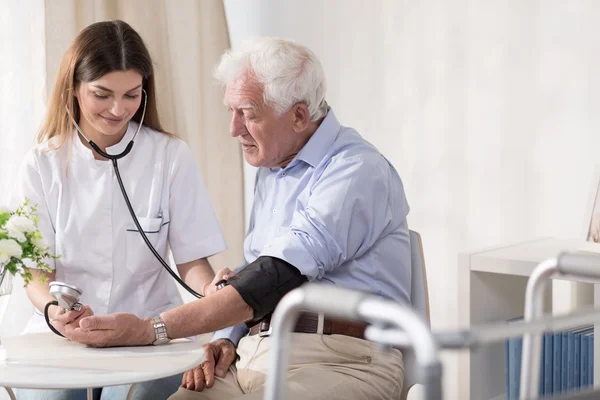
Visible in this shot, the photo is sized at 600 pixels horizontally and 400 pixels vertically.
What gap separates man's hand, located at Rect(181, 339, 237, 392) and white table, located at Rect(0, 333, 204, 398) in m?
0.11

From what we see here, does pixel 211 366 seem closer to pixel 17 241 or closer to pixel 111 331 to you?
pixel 111 331

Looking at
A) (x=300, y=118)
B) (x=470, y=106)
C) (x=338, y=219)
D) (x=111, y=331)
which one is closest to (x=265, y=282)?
(x=338, y=219)

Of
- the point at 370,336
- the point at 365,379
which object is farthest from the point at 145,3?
the point at 370,336

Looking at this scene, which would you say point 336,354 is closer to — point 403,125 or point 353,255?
point 353,255

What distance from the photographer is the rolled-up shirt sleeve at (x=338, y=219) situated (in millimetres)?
1745

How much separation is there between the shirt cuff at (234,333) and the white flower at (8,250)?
0.56 metres

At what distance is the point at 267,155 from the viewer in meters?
1.96

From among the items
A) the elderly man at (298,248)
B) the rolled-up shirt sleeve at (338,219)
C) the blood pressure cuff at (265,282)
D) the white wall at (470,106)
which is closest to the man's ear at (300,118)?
the elderly man at (298,248)

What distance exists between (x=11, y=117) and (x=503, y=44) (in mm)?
1476

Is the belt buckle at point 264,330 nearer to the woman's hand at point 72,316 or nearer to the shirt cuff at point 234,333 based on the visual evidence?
the shirt cuff at point 234,333

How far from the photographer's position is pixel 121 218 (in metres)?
2.12

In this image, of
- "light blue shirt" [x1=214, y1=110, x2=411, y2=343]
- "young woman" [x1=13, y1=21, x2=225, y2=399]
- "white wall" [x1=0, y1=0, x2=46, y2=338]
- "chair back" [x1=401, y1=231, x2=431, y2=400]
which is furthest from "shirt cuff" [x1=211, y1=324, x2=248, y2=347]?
"white wall" [x1=0, y1=0, x2=46, y2=338]

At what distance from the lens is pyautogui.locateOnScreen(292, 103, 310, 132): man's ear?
194 centimetres

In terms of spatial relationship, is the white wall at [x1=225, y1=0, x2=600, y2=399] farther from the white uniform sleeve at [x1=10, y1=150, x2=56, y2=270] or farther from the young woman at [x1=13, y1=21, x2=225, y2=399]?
the white uniform sleeve at [x1=10, y1=150, x2=56, y2=270]
